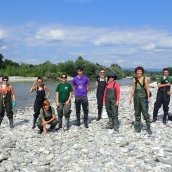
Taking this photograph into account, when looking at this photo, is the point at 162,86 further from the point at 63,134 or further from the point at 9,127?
the point at 9,127

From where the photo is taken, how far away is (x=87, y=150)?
11242 mm

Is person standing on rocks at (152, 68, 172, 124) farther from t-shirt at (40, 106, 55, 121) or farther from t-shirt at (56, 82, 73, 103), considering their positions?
t-shirt at (40, 106, 55, 121)

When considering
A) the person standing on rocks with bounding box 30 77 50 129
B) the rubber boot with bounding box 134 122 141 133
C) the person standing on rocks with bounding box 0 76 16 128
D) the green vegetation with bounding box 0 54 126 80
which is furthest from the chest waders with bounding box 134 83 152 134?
the green vegetation with bounding box 0 54 126 80

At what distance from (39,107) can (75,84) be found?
1.62 metres

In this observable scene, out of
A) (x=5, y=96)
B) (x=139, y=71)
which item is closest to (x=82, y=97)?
(x=139, y=71)

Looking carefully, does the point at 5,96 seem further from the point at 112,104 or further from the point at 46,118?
the point at 112,104

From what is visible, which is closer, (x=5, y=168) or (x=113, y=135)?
(x=5, y=168)

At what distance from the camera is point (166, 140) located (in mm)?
12742

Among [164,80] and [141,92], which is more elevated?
[164,80]

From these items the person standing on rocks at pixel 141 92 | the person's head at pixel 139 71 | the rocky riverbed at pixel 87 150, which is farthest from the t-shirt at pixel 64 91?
the person's head at pixel 139 71

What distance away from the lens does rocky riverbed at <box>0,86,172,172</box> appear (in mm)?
9836

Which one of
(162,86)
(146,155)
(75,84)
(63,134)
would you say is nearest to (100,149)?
(146,155)

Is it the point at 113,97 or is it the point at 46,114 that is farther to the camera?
the point at 46,114

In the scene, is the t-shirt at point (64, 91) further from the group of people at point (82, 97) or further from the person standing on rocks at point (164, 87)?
the person standing on rocks at point (164, 87)
